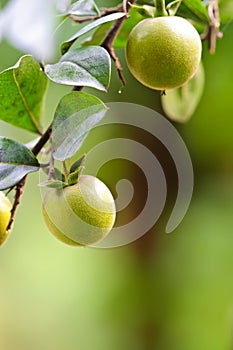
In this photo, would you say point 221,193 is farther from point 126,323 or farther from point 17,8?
point 17,8

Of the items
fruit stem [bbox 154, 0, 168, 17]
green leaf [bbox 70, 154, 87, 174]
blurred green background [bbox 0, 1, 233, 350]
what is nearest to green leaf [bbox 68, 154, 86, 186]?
green leaf [bbox 70, 154, 87, 174]

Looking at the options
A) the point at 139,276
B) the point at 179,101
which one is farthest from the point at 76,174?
the point at 139,276

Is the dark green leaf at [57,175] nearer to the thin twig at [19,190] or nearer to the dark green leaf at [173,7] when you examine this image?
the thin twig at [19,190]

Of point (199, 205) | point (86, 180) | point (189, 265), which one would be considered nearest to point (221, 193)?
point (199, 205)

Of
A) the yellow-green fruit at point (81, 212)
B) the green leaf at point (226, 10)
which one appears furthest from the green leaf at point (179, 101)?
the yellow-green fruit at point (81, 212)

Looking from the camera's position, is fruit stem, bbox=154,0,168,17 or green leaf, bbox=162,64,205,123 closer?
fruit stem, bbox=154,0,168,17

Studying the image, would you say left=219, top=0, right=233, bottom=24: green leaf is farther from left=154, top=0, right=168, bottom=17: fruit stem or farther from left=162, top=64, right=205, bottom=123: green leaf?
left=154, top=0, right=168, bottom=17: fruit stem
